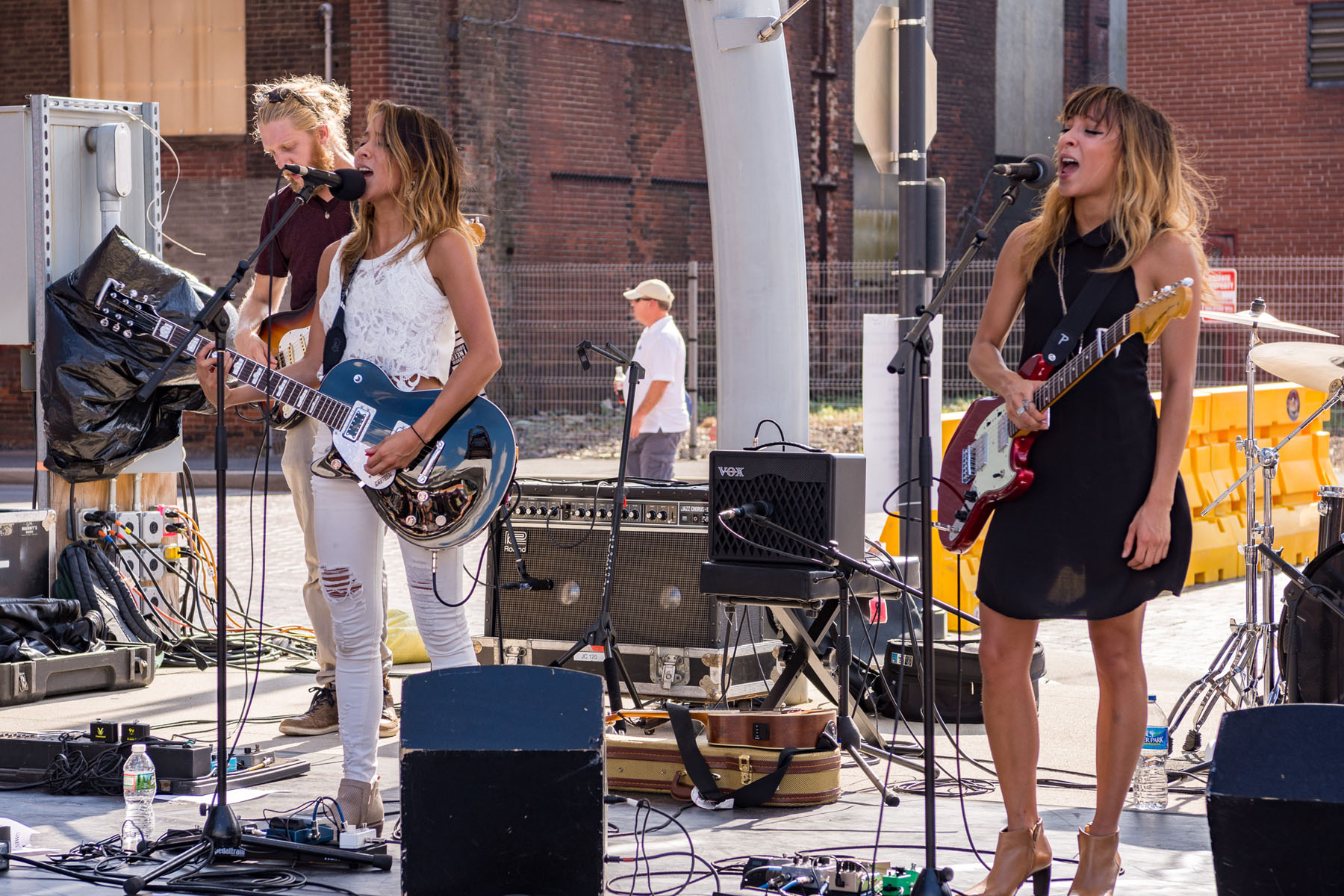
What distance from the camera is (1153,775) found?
5586 millimetres

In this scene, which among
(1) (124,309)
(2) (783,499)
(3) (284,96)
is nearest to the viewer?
(1) (124,309)

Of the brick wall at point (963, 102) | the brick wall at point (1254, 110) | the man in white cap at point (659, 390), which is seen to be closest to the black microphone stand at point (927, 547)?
the man in white cap at point (659, 390)

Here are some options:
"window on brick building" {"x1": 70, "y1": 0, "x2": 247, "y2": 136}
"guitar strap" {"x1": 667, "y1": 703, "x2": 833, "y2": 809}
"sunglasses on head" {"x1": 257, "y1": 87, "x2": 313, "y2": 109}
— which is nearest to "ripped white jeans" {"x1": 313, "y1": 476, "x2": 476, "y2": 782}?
"guitar strap" {"x1": 667, "y1": 703, "x2": 833, "y2": 809}

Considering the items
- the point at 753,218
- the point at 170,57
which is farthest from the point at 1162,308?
the point at 170,57

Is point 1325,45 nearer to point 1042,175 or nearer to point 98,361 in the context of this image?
point 98,361

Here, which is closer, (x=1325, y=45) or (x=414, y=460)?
(x=414, y=460)

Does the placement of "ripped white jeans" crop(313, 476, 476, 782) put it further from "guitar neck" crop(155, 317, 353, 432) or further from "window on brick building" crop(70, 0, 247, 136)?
"window on brick building" crop(70, 0, 247, 136)

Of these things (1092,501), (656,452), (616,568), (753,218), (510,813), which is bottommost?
(510,813)

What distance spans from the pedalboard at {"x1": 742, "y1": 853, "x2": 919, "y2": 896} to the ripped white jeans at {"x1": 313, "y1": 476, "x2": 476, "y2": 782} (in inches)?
43.2

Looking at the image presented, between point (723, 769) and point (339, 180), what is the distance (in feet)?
7.80

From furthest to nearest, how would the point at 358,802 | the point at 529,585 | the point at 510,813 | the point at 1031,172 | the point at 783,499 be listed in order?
the point at 529,585
the point at 783,499
the point at 358,802
the point at 1031,172
the point at 510,813

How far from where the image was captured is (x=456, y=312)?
4.94 metres

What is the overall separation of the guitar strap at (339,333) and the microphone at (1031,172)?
196cm

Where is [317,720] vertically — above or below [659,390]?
below
